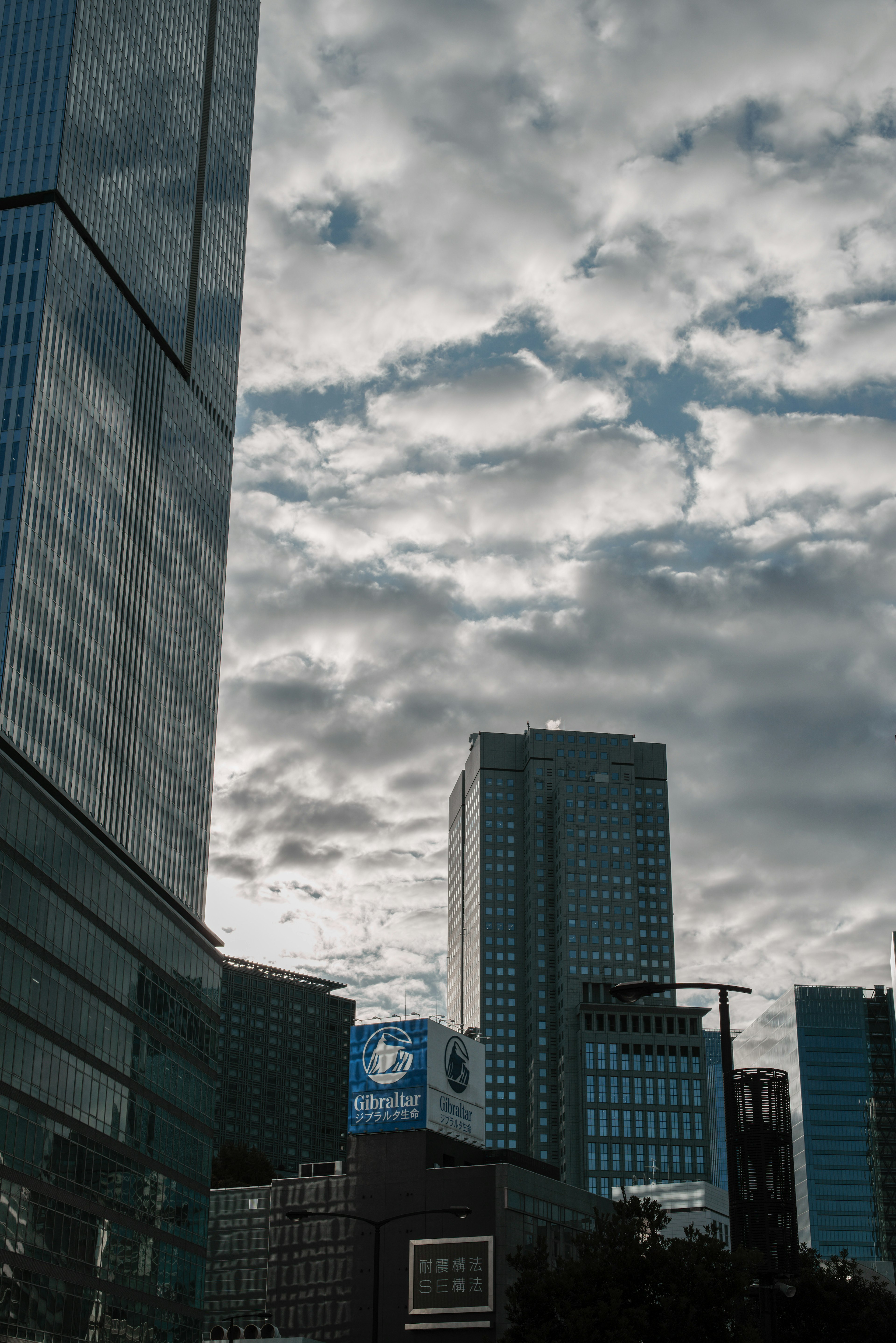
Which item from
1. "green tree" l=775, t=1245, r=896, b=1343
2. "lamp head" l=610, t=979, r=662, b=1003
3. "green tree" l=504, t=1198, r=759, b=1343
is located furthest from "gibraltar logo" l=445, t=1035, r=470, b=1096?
"lamp head" l=610, t=979, r=662, b=1003

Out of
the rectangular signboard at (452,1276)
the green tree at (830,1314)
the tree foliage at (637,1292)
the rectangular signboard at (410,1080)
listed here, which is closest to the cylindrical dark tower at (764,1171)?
the tree foliage at (637,1292)

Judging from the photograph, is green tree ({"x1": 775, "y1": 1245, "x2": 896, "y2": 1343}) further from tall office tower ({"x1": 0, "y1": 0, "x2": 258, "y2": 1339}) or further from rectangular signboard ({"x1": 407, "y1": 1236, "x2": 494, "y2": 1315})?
rectangular signboard ({"x1": 407, "y1": 1236, "x2": 494, "y2": 1315})

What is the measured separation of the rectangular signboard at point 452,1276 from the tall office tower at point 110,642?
19.7 meters

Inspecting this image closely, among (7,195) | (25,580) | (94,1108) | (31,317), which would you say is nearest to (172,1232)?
(94,1108)

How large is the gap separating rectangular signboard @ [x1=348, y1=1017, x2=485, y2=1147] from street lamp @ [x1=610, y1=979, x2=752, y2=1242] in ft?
332

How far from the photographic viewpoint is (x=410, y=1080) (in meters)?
137

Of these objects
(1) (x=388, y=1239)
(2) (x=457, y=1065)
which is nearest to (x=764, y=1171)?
(1) (x=388, y=1239)

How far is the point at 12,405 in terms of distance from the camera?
14300 cm

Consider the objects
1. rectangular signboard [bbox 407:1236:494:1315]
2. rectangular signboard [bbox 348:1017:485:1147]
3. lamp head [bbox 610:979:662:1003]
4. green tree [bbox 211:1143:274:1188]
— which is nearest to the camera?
lamp head [bbox 610:979:662:1003]

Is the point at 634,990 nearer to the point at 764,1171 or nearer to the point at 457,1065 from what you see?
the point at 764,1171

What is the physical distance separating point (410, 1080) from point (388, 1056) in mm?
3049

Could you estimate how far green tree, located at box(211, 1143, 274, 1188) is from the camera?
15900 centimetres

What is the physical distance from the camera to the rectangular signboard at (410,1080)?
446 feet

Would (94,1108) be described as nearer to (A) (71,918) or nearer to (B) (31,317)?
(A) (71,918)
